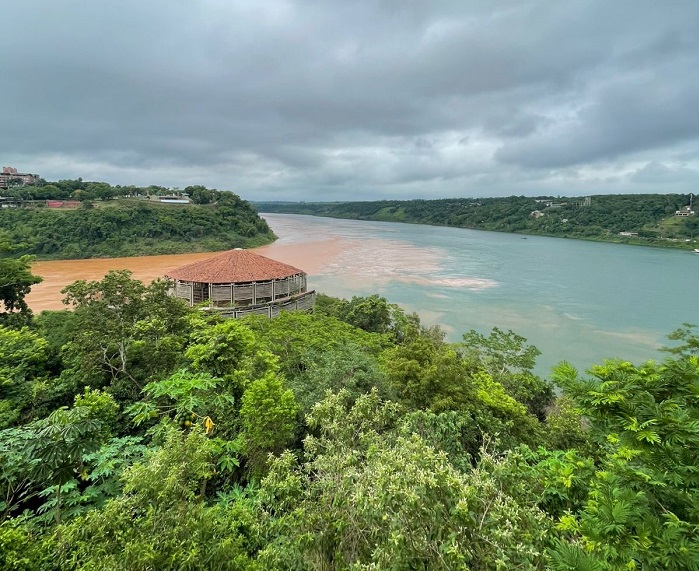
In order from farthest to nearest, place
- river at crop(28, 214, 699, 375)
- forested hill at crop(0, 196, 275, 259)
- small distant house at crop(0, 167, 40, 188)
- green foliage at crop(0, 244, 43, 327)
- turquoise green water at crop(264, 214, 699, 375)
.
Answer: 1. small distant house at crop(0, 167, 40, 188)
2. forested hill at crop(0, 196, 275, 259)
3. river at crop(28, 214, 699, 375)
4. turquoise green water at crop(264, 214, 699, 375)
5. green foliage at crop(0, 244, 43, 327)

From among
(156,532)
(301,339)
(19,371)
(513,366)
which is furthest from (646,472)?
(513,366)

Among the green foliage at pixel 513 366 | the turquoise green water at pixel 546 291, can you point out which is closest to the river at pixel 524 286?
the turquoise green water at pixel 546 291

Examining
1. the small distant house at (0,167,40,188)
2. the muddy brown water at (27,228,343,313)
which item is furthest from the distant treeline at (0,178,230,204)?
the muddy brown water at (27,228,343,313)

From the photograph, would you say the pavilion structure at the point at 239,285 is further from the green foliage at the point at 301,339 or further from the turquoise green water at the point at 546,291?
the turquoise green water at the point at 546,291

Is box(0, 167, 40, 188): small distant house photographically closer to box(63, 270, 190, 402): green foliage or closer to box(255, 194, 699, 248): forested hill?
box(63, 270, 190, 402): green foliage

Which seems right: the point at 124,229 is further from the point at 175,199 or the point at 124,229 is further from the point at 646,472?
the point at 646,472

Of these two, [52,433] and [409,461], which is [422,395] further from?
[52,433]

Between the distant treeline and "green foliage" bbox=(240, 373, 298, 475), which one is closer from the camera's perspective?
"green foliage" bbox=(240, 373, 298, 475)
